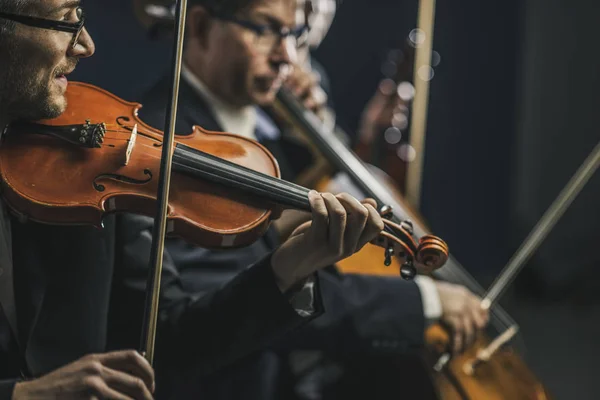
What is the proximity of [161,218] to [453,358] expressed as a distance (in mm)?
671

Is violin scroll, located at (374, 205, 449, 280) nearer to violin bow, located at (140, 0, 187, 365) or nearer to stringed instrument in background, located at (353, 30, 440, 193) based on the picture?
violin bow, located at (140, 0, 187, 365)

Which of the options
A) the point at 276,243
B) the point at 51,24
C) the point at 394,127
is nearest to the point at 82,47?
the point at 51,24

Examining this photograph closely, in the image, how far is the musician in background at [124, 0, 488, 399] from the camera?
135 cm

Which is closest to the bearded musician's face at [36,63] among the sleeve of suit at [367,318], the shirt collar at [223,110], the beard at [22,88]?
the beard at [22,88]

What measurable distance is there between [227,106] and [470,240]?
5.63 feet

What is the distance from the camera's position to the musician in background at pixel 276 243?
1.35 meters

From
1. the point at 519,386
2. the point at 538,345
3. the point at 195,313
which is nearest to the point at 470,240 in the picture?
the point at 538,345

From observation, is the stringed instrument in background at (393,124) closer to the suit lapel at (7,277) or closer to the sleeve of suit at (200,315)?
the sleeve of suit at (200,315)

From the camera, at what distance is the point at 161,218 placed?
0.86 meters

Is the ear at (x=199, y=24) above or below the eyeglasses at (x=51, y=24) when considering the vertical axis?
below

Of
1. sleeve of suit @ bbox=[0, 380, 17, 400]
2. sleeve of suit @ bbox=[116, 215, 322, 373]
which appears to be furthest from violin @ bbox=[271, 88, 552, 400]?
sleeve of suit @ bbox=[0, 380, 17, 400]

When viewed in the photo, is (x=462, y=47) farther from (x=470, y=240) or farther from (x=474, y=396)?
(x=474, y=396)

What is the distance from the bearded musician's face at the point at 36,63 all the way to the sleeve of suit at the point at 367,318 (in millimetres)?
551

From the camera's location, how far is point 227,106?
137 centimetres
